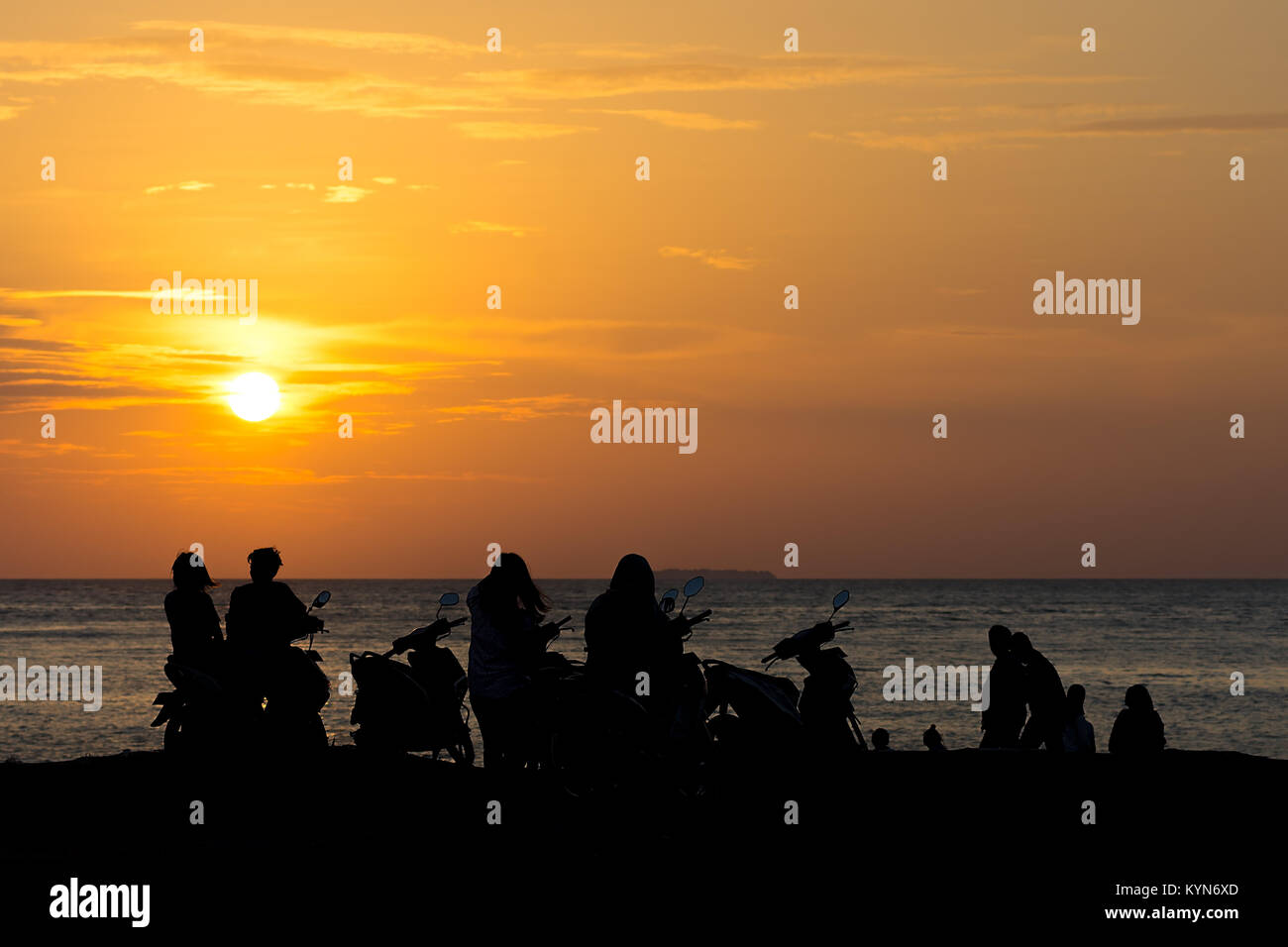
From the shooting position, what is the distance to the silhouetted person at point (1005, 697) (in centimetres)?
1463

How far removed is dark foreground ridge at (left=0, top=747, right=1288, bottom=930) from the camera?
27.6ft

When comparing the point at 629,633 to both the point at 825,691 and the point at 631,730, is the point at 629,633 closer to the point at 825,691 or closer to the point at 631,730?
the point at 631,730

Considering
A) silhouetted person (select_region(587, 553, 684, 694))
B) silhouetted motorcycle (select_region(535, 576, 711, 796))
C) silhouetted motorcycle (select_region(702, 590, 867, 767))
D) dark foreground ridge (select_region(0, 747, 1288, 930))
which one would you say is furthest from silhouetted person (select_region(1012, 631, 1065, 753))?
silhouetted person (select_region(587, 553, 684, 694))

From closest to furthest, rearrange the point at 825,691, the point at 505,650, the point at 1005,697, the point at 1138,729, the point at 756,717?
the point at 505,650
the point at 756,717
the point at 825,691
the point at 1138,729
the point at 1005,697

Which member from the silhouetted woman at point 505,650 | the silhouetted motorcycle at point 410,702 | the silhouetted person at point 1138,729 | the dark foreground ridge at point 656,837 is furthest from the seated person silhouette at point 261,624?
the silhouetted person at point 1138,729

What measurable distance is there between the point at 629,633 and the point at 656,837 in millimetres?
1361

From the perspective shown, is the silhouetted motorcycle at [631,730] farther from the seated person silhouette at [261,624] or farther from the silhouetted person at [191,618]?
the silhouetted person at [191,618]

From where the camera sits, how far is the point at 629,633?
990 centimetres

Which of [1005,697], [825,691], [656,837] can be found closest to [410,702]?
[825,691]

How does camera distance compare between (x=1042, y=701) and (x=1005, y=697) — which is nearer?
(x=1042, y=701)

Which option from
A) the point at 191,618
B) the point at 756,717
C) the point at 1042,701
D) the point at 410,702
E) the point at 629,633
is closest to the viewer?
the point at 629,633

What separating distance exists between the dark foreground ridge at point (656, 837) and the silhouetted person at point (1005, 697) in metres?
0.85
